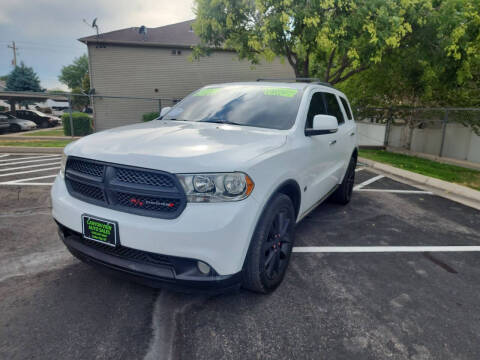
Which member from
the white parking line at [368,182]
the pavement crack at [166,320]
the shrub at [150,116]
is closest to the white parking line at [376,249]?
the pavement crack at [166,320]

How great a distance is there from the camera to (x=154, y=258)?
7.13ft

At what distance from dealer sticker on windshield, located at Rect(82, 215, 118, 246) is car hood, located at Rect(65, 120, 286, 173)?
433mm

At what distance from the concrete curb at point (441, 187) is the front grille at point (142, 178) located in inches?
240

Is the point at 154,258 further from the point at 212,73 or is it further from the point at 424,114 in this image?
the point at 212,73

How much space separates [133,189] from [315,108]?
8.04 ft

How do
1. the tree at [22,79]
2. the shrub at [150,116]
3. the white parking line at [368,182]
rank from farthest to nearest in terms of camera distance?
the tree at [22,79]
the shrub at [150,116]
the white parking line at [368,182]

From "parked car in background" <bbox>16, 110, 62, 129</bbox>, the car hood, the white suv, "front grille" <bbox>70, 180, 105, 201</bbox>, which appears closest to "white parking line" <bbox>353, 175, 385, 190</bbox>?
the white suv

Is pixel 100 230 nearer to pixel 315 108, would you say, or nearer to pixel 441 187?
pixel 315 108

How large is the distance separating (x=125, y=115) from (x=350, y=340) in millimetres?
19249

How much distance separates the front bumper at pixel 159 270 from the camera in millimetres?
2115

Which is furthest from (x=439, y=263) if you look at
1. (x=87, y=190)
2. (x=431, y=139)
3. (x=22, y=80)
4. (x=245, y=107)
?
(x=22, y=80)

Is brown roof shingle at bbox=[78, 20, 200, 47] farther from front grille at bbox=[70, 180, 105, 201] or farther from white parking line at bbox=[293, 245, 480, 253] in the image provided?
front grille at bbox=[70, 180, 105, 201]

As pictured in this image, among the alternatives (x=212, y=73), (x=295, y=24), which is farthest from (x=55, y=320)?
(x=212, y=73)

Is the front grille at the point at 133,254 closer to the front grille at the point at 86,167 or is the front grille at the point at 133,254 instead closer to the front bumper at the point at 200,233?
the front bumper at the point at 200,233
